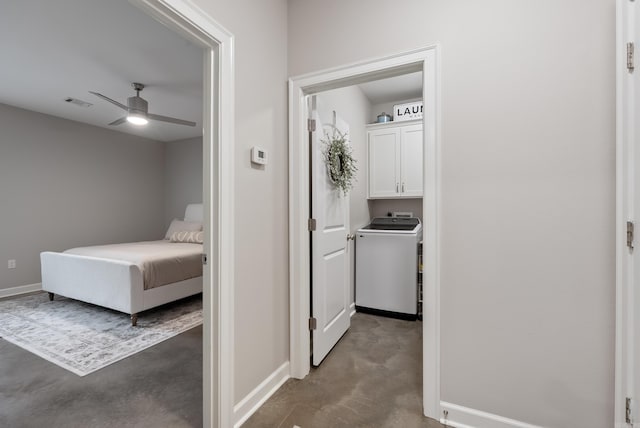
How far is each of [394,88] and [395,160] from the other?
87 cm

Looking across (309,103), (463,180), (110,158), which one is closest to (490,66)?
(463,180)

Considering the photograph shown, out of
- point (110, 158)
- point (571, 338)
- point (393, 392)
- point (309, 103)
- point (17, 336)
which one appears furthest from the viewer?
point (110, 158)

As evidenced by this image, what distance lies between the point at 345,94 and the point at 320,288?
78.2 inches

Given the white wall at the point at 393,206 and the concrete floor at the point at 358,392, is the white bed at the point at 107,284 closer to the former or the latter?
the concrete floor at the point at 358,392

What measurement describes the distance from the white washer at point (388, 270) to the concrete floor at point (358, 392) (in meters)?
0.54

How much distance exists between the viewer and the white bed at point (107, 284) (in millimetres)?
2768

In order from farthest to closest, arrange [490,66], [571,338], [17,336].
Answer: [17,336] < [490,66] < [571,338]

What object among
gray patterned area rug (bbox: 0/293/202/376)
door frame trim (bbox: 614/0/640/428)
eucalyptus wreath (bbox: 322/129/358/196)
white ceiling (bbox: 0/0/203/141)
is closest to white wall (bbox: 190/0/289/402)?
eucalyptus wreath (bbox: 322/129/358/196)

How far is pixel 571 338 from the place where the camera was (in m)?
1.27

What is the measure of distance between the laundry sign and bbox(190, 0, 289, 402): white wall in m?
2.07

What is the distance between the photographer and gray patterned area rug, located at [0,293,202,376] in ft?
Result: 7.36

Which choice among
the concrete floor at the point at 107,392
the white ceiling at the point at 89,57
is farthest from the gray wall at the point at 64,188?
the concrete floor at the point at 107,392

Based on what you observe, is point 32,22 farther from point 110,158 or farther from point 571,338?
point 571,338

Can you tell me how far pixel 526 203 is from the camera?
53.0 inches
